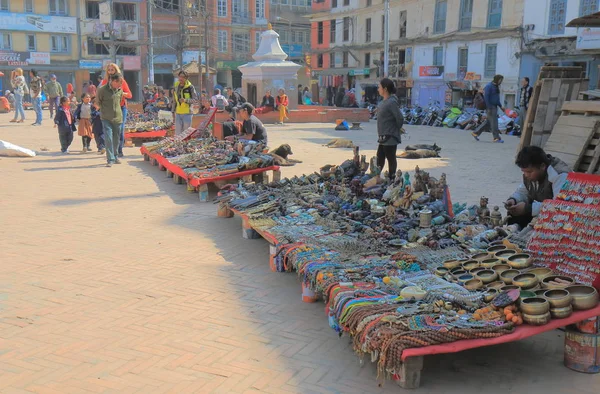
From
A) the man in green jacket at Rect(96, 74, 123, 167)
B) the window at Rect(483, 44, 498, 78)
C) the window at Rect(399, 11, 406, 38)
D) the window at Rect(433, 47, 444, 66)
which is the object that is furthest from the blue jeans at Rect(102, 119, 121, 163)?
the window at Rect(399, 11, 406, 38)

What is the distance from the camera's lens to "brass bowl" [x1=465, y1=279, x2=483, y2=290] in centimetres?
425

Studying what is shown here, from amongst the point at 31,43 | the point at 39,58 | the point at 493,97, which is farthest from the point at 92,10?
the point at 493,97

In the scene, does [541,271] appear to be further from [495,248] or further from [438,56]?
[438,56]

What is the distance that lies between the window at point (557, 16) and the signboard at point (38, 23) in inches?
1292

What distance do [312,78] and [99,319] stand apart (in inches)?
1868

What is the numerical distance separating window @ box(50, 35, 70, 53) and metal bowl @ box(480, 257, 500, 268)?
4487 cm

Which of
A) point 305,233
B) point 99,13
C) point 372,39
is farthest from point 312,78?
point 305,233

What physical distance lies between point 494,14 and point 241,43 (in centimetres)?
2782

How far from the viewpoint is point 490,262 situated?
459 cm

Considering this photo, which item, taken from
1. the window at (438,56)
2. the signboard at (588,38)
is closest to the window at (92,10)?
the window at (438,56)

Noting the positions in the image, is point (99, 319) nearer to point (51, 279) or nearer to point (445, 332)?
point (51, 279)

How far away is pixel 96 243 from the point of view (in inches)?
273

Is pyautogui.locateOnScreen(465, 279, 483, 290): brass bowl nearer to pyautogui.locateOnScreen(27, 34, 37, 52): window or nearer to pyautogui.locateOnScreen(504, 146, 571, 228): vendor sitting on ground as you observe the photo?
pyautogui.locateOnScreen(504, 146, 571, 228): vendor sitting on ground

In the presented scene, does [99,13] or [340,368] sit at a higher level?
[99,13]
